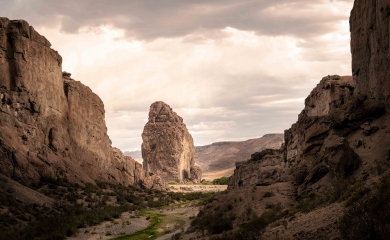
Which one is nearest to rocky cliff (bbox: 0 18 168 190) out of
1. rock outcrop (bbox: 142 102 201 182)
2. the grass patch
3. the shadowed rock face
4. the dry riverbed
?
the dry riverbed

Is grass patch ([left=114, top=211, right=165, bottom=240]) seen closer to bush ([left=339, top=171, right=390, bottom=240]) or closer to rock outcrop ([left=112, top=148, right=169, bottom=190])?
bush ([left=339, top=171, right=390, bottom=240])

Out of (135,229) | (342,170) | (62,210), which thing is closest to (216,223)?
(342,170)

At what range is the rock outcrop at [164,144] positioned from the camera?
452 ft

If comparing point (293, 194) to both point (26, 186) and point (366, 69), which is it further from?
point (26, 186)

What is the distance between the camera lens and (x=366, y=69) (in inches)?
1070

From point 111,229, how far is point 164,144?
351 feet

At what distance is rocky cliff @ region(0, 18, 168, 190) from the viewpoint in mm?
41075

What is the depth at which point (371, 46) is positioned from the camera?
26500 millimetres

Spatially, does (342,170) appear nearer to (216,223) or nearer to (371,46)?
(216,223)

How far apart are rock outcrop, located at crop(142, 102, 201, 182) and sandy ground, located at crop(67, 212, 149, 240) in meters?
101

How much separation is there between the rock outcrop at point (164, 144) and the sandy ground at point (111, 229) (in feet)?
330

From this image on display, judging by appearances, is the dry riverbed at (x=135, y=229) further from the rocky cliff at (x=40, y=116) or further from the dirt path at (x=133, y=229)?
the rocky cliff at (x=40, y=116)

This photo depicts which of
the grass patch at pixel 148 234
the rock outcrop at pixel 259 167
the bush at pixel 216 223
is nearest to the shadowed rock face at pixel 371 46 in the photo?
the bush at pixel 216 223

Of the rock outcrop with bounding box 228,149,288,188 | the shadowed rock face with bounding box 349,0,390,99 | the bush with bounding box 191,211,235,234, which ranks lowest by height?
the bush with bounding box 191,211,235,234
